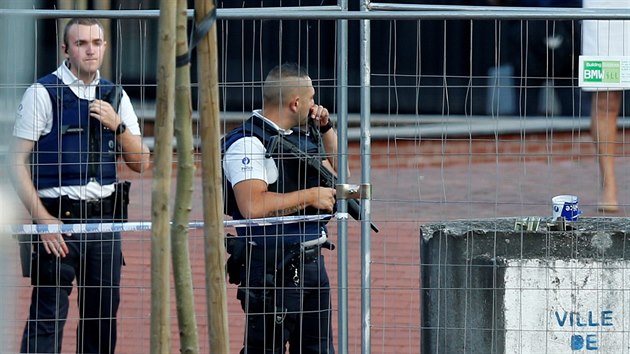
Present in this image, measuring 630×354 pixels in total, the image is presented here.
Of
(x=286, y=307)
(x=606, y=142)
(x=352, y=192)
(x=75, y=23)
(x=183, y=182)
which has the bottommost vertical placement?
(x=286, y=307)

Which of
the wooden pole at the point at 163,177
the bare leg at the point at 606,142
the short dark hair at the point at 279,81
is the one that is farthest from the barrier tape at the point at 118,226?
the wooden pole at the point at 163,177

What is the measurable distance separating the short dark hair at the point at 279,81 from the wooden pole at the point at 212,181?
235 cm

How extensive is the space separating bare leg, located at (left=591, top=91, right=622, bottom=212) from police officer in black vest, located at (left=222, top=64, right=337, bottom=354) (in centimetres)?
125

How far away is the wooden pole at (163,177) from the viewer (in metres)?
3.03

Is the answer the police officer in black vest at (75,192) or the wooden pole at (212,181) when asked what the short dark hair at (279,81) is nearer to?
the police officer in black vest at (75,192)

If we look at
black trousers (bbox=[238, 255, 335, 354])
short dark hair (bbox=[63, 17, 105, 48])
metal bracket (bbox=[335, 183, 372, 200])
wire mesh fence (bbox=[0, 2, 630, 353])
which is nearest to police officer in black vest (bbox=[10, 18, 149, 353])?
wire mesh fence (bbox=[0, 2, 630, 353])

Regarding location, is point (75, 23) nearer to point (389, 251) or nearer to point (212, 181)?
point (389, 251)

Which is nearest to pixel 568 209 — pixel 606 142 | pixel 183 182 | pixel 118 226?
pixel 606 142

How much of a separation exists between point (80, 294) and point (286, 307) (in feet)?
3.26

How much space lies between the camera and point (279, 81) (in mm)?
5617

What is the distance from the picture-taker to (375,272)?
19.4 feet

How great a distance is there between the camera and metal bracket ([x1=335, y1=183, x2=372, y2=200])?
5.55 meters

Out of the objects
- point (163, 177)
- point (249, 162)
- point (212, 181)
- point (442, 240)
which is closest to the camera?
point (163, 177)

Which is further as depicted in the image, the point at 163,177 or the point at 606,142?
the point at 606,142
